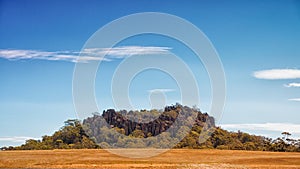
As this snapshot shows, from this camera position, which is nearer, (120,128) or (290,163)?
(290,163)

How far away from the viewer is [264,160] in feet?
182

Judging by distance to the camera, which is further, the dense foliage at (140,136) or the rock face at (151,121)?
the rock face at (151,121)

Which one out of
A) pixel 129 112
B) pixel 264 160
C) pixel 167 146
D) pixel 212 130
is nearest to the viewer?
pixel 264 160

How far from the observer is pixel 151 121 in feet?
294

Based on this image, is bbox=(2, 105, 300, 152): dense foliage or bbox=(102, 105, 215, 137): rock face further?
bbox=(102, 105, 215, 137): rock face

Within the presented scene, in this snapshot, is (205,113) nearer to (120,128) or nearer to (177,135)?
(177,135)

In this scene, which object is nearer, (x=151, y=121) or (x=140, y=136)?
(x=140, y=136)

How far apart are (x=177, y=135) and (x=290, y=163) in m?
33.2

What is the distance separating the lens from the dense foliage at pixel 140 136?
81.1 m

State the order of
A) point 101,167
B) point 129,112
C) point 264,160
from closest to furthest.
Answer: point 101,167 → point 264,160 → point 129,112

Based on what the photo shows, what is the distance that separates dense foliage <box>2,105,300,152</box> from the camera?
266 ft

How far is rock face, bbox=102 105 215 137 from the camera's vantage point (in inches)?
3369

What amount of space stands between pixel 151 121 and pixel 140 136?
598 centimetres

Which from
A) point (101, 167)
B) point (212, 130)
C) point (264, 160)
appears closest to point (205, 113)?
point (212, 130)
